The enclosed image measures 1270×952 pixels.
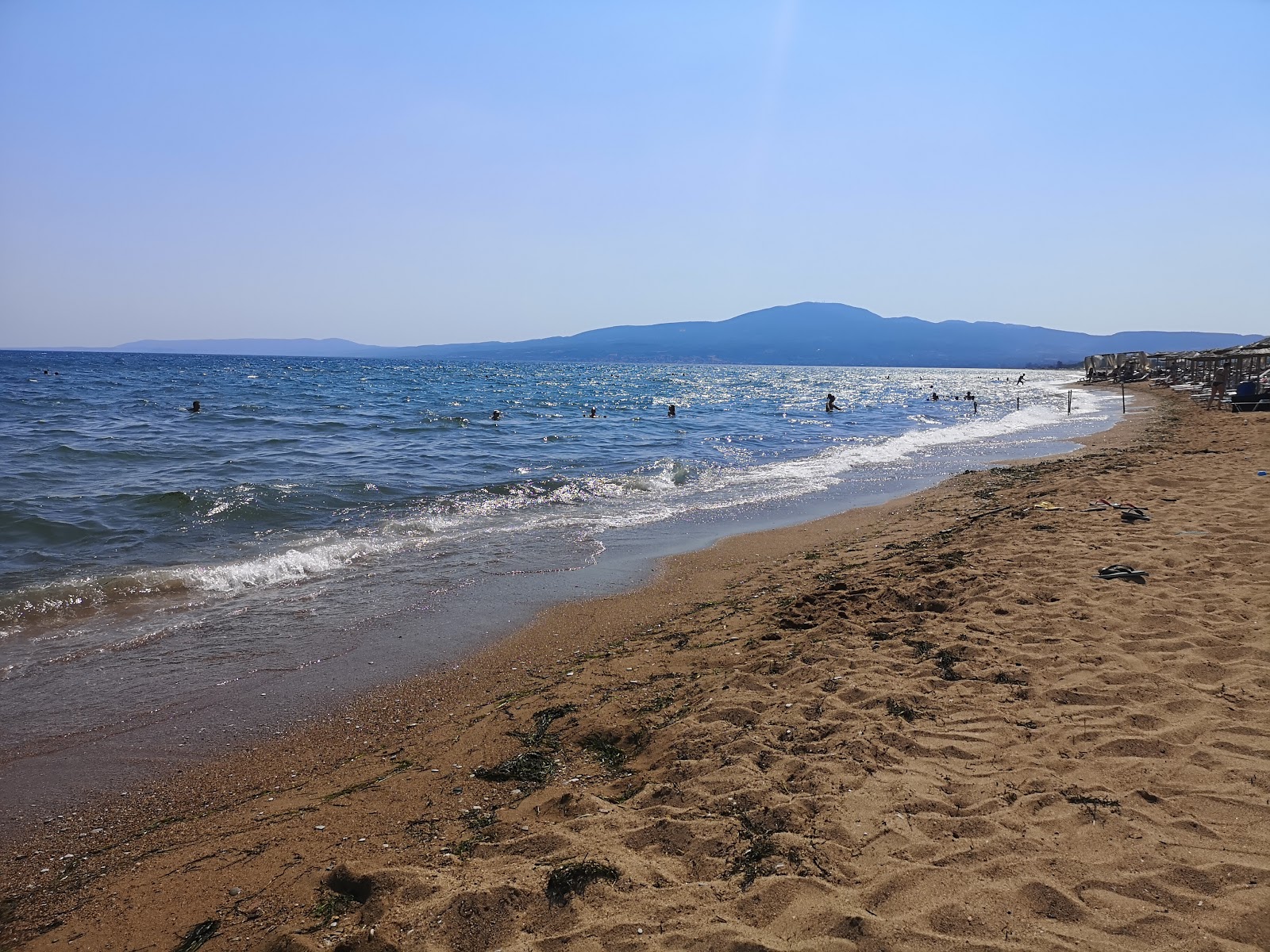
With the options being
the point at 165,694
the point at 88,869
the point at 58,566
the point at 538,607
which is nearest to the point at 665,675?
the point at 538,607

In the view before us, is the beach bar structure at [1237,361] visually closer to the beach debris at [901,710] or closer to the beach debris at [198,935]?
the beach debris at [901,710]

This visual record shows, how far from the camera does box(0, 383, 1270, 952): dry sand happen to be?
2838 mm

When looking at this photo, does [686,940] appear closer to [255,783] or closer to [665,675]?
[665,675]

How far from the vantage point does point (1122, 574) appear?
6418 mm

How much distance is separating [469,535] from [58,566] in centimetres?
547

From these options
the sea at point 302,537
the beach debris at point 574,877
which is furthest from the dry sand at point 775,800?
the sea at point 302,537

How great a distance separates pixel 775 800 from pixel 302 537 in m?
9.69

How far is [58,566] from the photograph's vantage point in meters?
9.17

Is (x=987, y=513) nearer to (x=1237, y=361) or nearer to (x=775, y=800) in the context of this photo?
(x=775, y=800)

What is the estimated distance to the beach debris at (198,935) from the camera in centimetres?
303

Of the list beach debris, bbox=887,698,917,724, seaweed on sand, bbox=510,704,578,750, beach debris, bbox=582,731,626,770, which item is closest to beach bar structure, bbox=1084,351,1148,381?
beach debris, bbox=887,698,917,724

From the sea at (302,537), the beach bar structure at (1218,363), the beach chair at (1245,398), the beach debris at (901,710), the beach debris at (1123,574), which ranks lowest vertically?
the sea at (302,537)

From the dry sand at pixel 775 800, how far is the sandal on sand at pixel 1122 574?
0.29ft

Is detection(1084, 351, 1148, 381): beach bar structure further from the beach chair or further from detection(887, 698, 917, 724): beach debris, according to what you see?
detection(887, 698, 917, 724): beach debris
